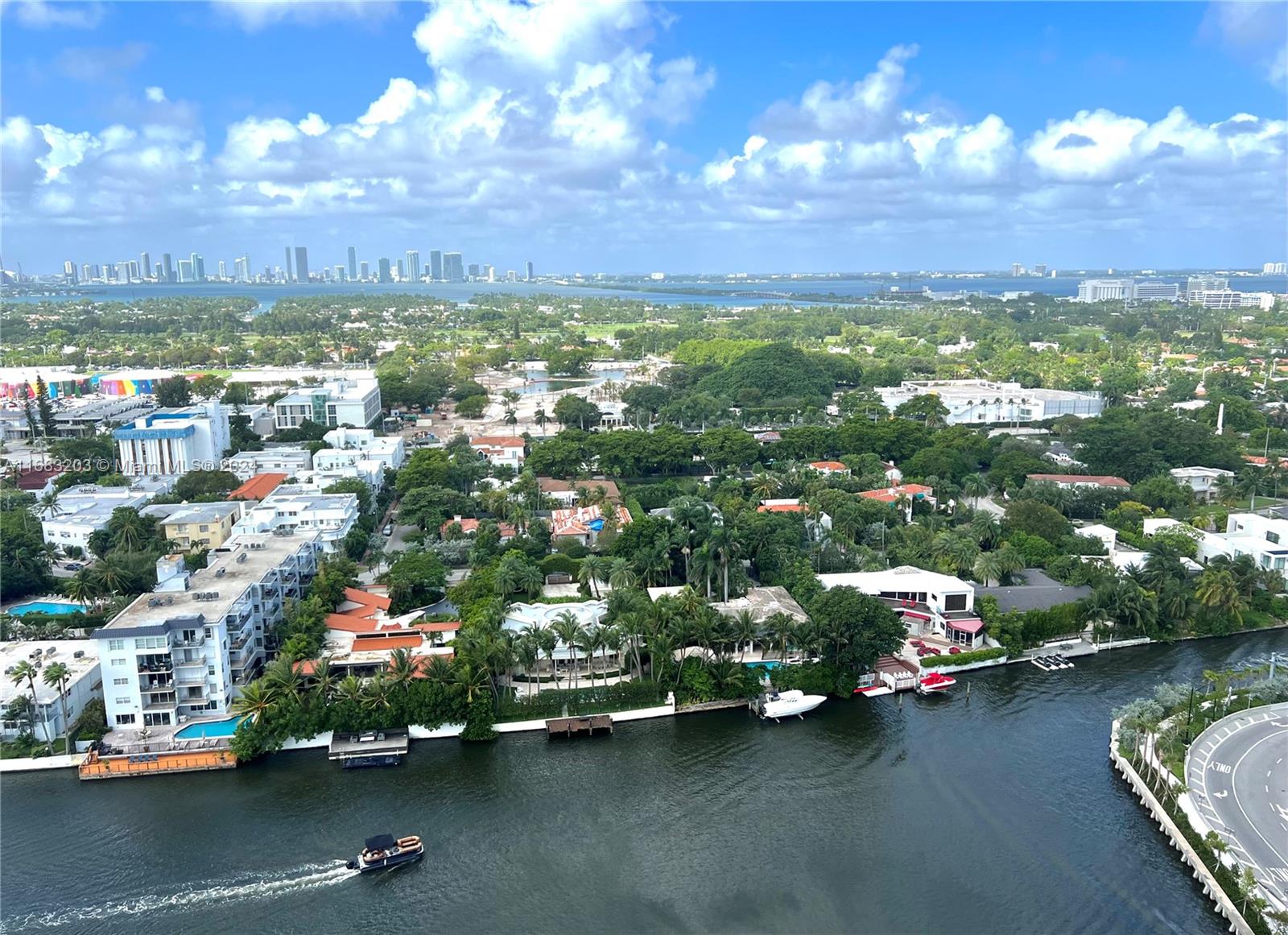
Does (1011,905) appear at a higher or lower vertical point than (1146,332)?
lower

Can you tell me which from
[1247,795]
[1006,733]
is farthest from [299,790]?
[1247,795]

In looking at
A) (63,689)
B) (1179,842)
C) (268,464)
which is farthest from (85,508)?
(1179,842)

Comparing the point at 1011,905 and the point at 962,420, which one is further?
the point at 962,420

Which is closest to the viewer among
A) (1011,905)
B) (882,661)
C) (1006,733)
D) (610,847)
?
(1011,905)

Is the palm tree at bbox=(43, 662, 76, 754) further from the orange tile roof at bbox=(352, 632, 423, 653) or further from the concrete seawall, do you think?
the concrete seawall

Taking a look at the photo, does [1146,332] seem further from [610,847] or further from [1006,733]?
[610,847]

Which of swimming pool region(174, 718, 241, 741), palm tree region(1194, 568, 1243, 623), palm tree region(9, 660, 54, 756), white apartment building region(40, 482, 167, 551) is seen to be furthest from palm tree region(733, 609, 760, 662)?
white apartment building region(40, 482, 167, 551)
